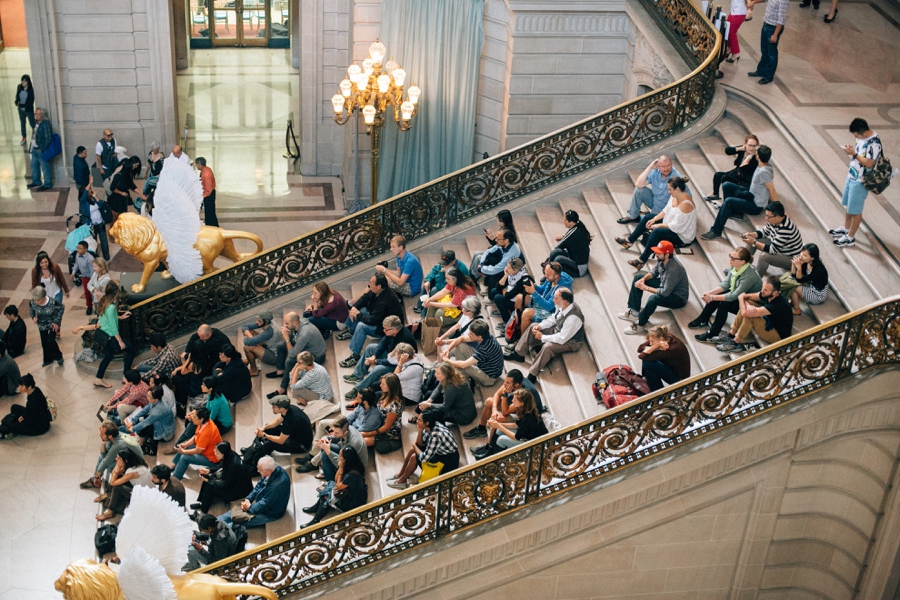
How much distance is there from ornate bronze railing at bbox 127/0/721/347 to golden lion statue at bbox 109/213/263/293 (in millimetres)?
293

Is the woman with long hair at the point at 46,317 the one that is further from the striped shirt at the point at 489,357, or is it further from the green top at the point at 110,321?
the striped shirt at the point at 489,357

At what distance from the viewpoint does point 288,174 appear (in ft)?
61.3

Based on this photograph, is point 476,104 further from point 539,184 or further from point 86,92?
point 86,92

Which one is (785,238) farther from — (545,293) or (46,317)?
(46,317)

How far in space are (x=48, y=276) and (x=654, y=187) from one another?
21.8 ft

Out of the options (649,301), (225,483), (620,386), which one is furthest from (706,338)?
(225,483)

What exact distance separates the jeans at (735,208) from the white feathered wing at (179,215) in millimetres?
5213

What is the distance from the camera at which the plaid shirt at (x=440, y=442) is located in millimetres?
9484

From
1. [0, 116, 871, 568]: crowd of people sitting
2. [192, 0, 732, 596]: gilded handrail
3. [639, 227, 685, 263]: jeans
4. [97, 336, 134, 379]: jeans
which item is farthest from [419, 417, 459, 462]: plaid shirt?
[97, 336, 134, 379]: jeans

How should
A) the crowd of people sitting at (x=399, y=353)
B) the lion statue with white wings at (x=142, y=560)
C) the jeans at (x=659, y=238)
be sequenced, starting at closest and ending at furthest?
the lion statue with white wings at (x=142, y=560)
the crowd of people sitting at (x=399, y=353)
the jeans at (x=659, y=238)

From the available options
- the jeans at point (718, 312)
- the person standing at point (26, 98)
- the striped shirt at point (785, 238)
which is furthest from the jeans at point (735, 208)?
the person standing at point (26, 98)

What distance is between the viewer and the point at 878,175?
10.5 m

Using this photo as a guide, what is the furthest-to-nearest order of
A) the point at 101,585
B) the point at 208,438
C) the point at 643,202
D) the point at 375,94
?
the point at 375,94, the point at 643,202, the point at 208,438, the point at 101,585

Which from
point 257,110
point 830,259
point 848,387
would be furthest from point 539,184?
point 257,110
